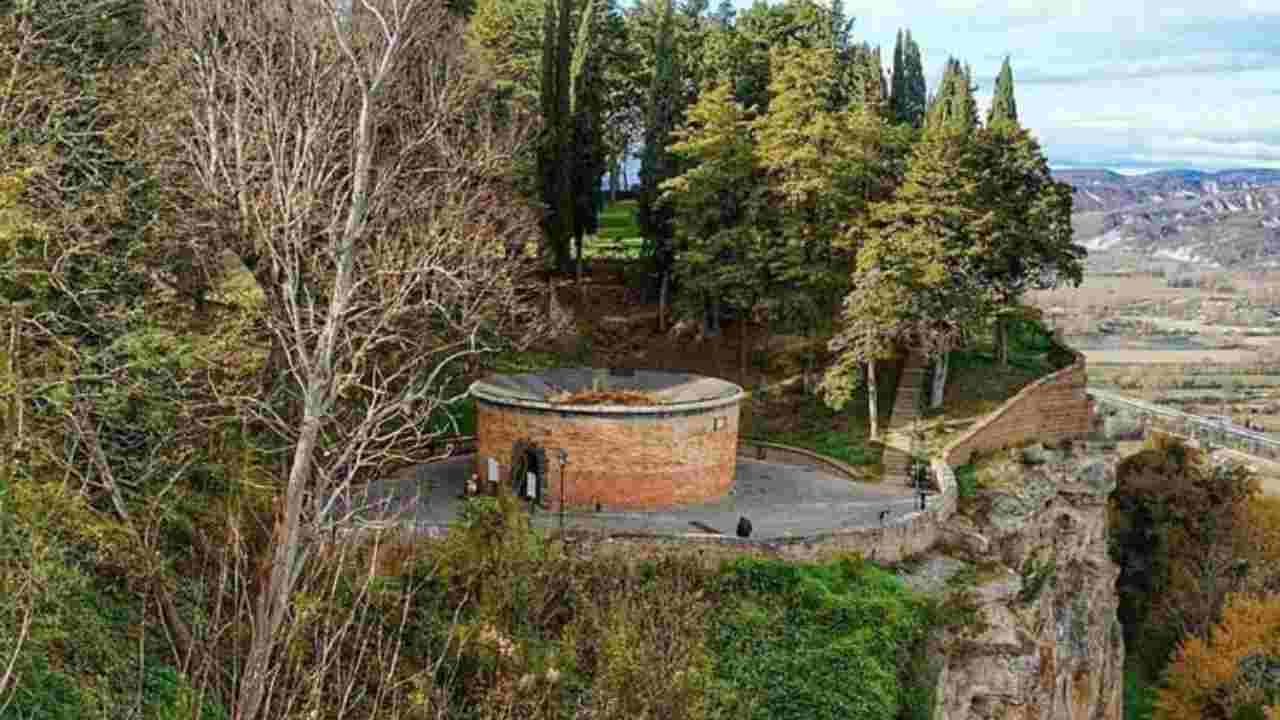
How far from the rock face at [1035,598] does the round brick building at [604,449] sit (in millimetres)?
4971

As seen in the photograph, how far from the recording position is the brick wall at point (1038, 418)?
2743 centimetres

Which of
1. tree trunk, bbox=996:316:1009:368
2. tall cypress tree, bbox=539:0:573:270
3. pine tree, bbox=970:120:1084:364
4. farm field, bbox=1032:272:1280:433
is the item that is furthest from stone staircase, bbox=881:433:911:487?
farm field, bbox=1032:272:1280:433

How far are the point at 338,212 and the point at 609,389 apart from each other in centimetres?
1434

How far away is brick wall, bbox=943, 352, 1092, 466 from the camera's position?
27434 millimetres

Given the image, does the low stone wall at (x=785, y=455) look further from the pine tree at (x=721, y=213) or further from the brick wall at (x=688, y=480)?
the pine tree at (x=721, y=213)

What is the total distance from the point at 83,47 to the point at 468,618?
990 centimetres

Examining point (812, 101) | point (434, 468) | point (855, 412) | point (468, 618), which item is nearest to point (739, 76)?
point (812, 101)

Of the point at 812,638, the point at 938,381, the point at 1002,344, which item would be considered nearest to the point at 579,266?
the point at 938,381

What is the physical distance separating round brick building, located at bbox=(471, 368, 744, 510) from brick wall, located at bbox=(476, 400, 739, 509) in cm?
2

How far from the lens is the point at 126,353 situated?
1294cm

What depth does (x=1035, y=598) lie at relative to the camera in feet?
73.8

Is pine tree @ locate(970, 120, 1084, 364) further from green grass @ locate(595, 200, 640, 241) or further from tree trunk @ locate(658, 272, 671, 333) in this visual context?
green grass @ locate(595, 200, 640, 241)

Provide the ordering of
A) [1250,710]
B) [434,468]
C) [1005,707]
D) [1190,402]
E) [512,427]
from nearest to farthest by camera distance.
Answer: [1005,707], [512,427], [434,468], [1250,710], [1190,402]

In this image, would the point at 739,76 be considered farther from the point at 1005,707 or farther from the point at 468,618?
the point at 468,618
